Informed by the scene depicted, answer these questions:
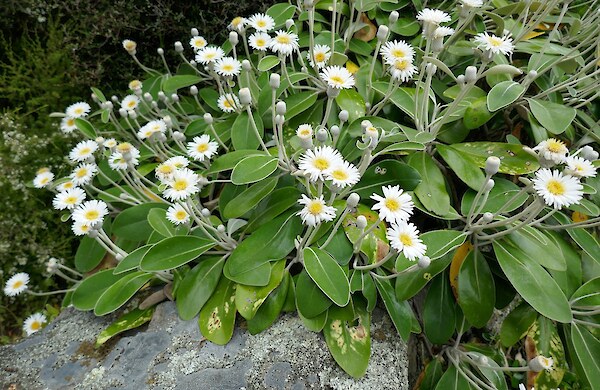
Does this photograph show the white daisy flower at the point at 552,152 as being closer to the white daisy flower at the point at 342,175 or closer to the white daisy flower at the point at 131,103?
the white daisy flower at the point at 342,175

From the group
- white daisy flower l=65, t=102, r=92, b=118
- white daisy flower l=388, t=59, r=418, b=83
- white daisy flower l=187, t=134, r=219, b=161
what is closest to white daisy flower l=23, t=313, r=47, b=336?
white daisy flower l=65, t=102, r=92, b=118

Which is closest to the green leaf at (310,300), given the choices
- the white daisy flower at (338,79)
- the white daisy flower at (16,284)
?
the white daisy flower at (338,79)

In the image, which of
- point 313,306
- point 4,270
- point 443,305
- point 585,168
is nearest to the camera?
point 585,168

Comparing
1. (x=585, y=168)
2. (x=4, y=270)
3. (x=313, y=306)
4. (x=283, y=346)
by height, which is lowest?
(x=4, y=270)

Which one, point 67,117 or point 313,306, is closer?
point 313,306

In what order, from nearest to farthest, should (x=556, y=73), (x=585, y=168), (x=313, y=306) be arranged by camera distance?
(x=585, y=168) → (x=313, y=306) → (x=556, y=73)

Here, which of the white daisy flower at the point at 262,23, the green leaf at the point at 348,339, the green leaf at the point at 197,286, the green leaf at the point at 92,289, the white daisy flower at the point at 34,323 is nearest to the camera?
the green leaf at the point at 348,339

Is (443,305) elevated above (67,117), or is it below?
below

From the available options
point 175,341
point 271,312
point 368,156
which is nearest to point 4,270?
point 175,341

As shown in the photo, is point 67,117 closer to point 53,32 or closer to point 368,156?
point 53,32
